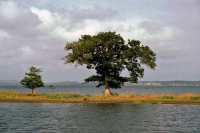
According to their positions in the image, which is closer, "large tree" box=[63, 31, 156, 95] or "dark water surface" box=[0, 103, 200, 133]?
"dark water surface" box=[0, 103, 200, 133]

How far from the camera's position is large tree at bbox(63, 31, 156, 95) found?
201ft

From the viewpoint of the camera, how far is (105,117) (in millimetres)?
36031

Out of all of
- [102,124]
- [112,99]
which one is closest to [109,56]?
[112,99]

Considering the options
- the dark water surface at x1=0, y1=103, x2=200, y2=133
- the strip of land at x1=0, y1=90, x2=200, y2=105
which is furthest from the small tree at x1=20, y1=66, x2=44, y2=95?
the dark water surface at x1=0, y1=103, x2=200, y2=133

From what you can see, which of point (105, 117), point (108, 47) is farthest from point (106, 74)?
point (105, 117)

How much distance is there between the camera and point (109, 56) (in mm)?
62562

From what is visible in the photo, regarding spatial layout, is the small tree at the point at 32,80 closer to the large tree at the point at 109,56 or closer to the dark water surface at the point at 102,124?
the large tree at the point at 109,56

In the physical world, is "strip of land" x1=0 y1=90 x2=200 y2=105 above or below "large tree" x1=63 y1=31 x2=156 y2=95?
below

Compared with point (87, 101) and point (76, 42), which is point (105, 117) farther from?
point (76, 42)

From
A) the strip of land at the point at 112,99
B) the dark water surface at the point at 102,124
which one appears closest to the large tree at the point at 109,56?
the strip of land at the point at 112,99

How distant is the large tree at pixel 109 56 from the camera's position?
61.4 m

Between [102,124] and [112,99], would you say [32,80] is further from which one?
[102,124]

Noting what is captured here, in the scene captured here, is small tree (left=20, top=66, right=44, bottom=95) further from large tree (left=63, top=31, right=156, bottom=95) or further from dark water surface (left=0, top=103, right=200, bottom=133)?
dark water surface (left=0, top=103, right=200, bottom=133)

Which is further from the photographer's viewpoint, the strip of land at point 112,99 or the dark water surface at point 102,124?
the strip of land at point 112,99
